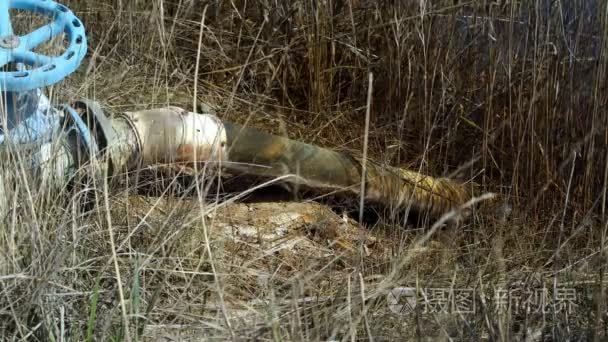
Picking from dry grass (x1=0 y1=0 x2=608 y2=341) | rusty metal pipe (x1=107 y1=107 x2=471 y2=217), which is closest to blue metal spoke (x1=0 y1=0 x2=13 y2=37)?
dry grass (x1=0 y1=0 x2=608 y2=341)

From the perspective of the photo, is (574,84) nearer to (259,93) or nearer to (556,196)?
(556,196)

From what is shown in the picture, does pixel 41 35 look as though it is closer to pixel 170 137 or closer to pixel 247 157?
pixel 170 137

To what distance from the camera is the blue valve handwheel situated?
1656 mm

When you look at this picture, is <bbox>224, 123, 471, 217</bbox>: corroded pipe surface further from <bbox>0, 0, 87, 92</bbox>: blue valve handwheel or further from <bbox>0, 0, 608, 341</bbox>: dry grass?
<bbox>0, 0, 87, 92</bbox>: blue valve handwheel

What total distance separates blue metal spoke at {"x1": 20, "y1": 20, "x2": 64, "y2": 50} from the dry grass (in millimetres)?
90

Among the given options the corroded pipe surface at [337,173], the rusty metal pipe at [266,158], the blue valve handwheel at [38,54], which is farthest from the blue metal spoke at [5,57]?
the corroded pipe surface at [337,173]

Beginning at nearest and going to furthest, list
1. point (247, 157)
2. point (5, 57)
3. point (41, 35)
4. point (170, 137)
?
1. point (5, 57)
2. point (41, 35)
3. point (170, 137)
4. point (247, 157)

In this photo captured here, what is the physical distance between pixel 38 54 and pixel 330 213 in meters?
0.80

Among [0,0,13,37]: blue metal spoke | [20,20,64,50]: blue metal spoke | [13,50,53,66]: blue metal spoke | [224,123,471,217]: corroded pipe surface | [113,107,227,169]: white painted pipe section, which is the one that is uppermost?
[0,0,13,37]: blue metal spoke

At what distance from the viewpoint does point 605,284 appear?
153 cm

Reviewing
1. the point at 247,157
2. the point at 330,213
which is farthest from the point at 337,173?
the point at 247,157

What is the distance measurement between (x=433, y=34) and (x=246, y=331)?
4.28ft

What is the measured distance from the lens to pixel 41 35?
1.80 metres

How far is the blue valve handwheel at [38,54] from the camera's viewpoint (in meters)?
1.66
